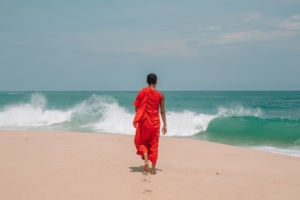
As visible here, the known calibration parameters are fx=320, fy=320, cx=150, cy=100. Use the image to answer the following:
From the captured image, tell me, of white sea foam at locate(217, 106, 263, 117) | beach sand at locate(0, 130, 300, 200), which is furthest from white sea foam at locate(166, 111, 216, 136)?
beach sand at locate(0, 130, 300, 200)

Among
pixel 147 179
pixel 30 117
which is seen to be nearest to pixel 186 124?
pixel 30 117

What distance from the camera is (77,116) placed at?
78.3 ft

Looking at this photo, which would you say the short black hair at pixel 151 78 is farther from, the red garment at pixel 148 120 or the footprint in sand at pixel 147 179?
the footprint in sand at pixel 147 179

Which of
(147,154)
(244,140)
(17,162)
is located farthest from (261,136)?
(17,162)

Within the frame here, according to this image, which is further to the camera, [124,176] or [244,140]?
[244,140]

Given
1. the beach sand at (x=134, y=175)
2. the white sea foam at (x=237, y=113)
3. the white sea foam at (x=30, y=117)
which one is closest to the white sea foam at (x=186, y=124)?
the white sea foam at (x=237, y=113)

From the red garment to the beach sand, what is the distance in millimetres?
432

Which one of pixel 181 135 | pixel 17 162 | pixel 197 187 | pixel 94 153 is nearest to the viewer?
pixel 197 187

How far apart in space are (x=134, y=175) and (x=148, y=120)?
92 cm

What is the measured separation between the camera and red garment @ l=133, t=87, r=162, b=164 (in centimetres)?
534

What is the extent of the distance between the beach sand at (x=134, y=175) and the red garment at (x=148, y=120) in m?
0.43

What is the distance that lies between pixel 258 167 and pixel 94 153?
3295mm

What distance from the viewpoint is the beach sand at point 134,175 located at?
4.18 m

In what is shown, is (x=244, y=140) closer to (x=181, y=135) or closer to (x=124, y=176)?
(x=181, y=135)
